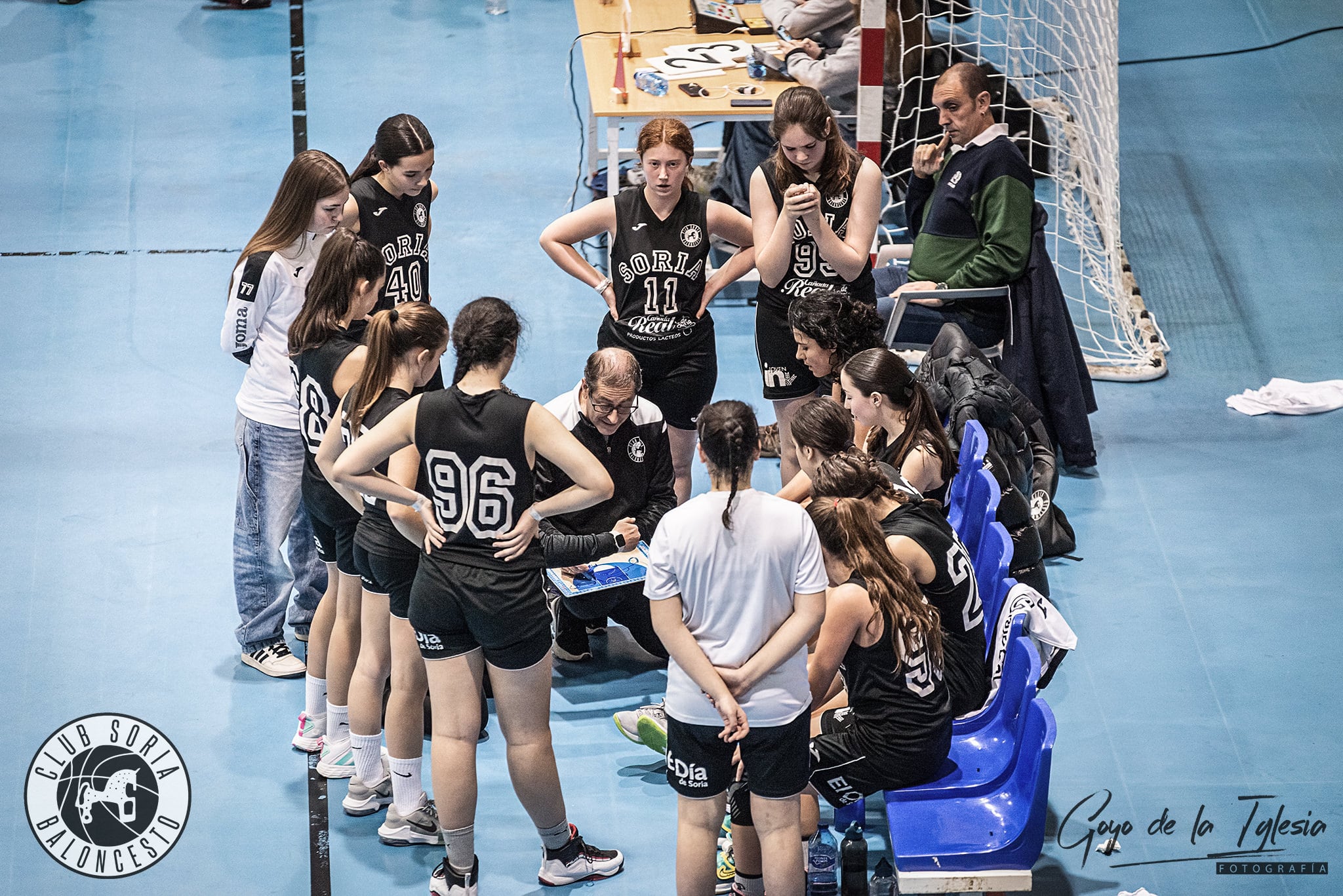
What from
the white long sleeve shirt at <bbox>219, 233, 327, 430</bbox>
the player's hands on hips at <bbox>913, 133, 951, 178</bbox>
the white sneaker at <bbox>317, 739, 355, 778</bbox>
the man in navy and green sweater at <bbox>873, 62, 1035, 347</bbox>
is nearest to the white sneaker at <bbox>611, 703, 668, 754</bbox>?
the white sneaker at <bbox>317, 739, 355, 778</bbox>

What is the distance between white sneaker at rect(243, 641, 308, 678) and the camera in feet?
17.2

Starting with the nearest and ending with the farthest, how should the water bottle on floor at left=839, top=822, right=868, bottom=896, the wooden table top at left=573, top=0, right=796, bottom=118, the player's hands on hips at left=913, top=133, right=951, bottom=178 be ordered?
the water bottle on floor at left=839, top=822, right=868, bottom=896 → the player's hands on hips at left=913, top=133, right=951, bottom=178 → the wooden table top at left=573, top=0, right=796, bottom=118

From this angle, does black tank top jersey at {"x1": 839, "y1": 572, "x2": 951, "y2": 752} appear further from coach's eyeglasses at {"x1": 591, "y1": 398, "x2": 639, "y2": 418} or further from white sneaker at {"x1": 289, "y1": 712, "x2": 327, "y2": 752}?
white sneaker at {"x1": 289, "y1": 712, "x2": 327, "y2": 752}

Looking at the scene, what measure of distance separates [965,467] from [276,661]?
101 inches

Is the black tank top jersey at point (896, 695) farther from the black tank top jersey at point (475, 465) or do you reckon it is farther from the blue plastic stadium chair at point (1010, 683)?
the black tank top jersey at point (475, 465)

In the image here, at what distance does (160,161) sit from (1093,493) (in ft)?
20.0

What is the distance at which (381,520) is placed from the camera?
4.16 m

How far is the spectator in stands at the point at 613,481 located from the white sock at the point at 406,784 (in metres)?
0.82

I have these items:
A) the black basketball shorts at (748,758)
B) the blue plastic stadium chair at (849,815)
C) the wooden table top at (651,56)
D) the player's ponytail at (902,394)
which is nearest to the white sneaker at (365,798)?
the black basketball shorts at (748,758)

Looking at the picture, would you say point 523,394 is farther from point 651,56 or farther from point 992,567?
point 992,567

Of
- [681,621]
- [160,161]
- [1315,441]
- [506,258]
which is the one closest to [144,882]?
[681,621]

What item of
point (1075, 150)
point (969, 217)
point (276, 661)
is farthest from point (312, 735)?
point (1075, 150)

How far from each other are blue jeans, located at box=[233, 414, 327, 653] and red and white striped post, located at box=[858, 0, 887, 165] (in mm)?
2902

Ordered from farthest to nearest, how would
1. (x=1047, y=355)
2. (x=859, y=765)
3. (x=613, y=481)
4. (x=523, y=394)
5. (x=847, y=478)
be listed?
(x=523, y=394)
(x=1047, y=355)
(x=613, y=481)
(x=859, y=765)
(x=847, y=478)
